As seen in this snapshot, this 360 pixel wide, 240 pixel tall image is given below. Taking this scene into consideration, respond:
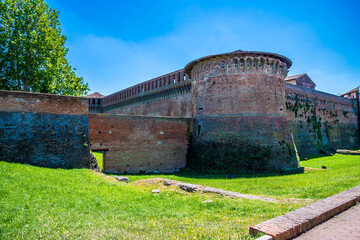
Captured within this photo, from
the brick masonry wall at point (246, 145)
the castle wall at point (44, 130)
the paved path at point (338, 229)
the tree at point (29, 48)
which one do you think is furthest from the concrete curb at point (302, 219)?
the tree at point (29, 48)

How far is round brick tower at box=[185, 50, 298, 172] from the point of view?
13.3 metres

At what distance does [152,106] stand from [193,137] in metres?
13.9

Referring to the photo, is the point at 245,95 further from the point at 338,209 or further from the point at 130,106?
the point at 130,106

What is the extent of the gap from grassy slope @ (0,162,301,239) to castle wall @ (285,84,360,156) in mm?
18744

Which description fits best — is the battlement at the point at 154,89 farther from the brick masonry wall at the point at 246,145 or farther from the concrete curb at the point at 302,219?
the concrete curb at the point at 302,219

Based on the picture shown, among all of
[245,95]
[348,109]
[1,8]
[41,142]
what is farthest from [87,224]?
[348,109]

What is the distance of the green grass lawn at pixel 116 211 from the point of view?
3901mm

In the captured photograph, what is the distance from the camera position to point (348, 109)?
106ft

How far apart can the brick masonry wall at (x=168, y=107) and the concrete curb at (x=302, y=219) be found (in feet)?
58.6

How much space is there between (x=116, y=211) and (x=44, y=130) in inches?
258

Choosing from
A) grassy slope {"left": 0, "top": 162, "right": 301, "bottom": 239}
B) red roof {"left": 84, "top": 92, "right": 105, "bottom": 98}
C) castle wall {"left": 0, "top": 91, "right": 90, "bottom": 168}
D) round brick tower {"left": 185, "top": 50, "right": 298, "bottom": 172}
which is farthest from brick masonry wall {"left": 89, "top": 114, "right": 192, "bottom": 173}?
red roof {"left": 84, "top": 92, "right": 105, "bottom": 98}

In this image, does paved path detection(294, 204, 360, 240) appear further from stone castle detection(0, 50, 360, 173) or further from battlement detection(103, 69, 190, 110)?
battlement detection(103, 69, 190, 110)

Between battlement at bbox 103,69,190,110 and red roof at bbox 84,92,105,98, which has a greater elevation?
red roof at bbox 84,92,105,98

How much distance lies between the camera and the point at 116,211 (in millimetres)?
5207
